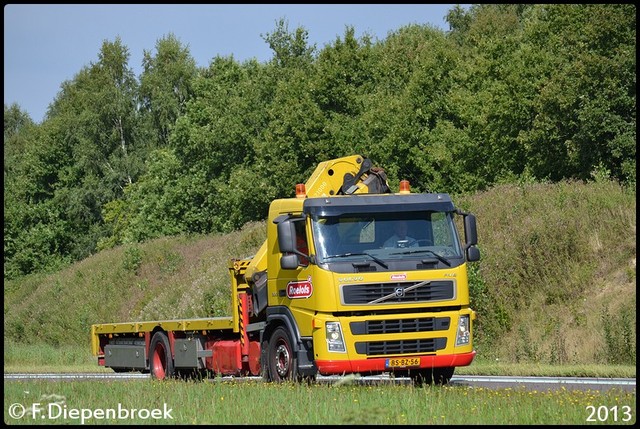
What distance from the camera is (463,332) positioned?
17.9 metres

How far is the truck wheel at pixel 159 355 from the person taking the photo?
22688 millimetres

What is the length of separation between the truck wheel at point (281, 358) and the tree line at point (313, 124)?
2078cm

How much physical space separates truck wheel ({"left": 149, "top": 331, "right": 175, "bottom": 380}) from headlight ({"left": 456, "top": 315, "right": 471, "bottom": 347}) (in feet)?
22.7

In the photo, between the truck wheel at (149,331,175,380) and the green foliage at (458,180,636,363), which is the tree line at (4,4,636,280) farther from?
the truck wheel at (149,331,175,380)

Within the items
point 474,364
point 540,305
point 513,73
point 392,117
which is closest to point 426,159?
point 392,117

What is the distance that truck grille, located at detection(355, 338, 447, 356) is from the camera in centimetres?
1730

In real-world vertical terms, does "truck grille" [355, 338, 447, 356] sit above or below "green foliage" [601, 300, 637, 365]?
above

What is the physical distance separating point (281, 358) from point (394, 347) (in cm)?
210

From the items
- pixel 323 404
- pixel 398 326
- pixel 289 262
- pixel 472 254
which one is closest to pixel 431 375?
pixel 398 326

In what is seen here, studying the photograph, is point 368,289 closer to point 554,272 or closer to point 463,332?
point 463,332

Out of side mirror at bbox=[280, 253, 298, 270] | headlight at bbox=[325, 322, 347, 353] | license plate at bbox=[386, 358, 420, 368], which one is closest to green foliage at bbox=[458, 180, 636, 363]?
license plate at bbox=[386, 358, 420, 368]

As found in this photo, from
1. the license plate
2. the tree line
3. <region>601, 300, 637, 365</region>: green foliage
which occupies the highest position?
the tree line

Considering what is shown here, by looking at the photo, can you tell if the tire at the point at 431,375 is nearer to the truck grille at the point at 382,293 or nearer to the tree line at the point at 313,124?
the truck grille at the point at 382,293

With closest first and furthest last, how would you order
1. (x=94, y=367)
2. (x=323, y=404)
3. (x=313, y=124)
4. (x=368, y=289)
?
(x=323, y=404), (x=368, y=289), (x=94, y=367), (x=313, y=124)
